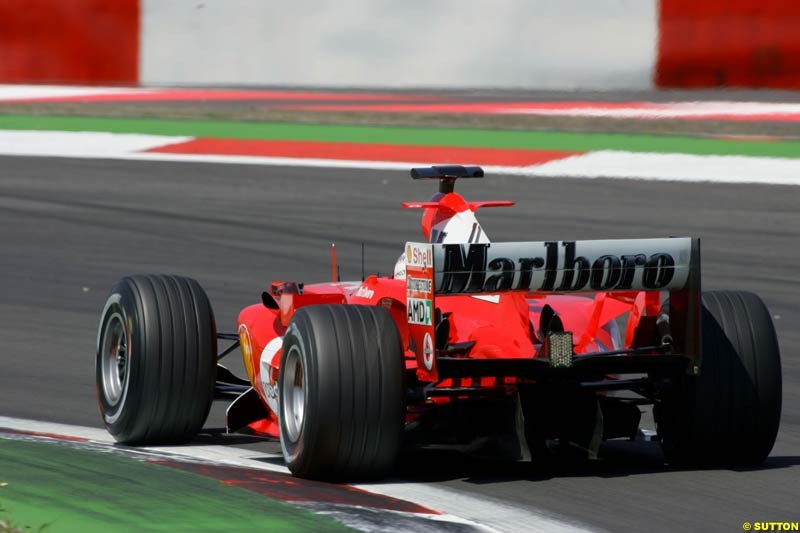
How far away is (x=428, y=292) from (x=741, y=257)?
7.82m

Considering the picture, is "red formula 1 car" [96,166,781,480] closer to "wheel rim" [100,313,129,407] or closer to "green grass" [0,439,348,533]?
"wheel rim" [100,313,129,407]

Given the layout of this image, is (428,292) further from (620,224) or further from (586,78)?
(586,78)

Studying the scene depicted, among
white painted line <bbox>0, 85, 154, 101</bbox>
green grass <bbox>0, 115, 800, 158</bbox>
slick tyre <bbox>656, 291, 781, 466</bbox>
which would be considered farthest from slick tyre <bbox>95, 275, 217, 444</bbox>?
white painted line <bbox>0, 85, 154, 101</bbox>

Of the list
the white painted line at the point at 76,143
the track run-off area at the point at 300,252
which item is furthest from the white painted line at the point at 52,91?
the white painted line at the point at 76,143

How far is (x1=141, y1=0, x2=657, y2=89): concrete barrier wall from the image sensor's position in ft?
84.9

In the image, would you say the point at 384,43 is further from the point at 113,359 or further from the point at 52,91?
the point at 113,359

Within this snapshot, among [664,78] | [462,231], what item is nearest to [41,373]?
[462,231]

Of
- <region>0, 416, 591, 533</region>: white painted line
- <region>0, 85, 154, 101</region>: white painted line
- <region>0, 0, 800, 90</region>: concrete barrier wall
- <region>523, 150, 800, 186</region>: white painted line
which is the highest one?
<region>0, 0, 800, 90</region>: concrete barrier wall

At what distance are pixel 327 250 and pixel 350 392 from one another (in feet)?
26.0

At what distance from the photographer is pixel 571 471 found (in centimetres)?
666

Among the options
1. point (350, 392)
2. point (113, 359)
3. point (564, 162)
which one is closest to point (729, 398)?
point (350, 392)

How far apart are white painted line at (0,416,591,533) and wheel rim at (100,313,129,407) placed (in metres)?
0.21

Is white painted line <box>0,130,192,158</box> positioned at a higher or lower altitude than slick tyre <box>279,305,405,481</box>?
higher

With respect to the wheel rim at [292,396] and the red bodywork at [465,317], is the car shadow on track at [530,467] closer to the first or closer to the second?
the red bodywork at [465,317]
